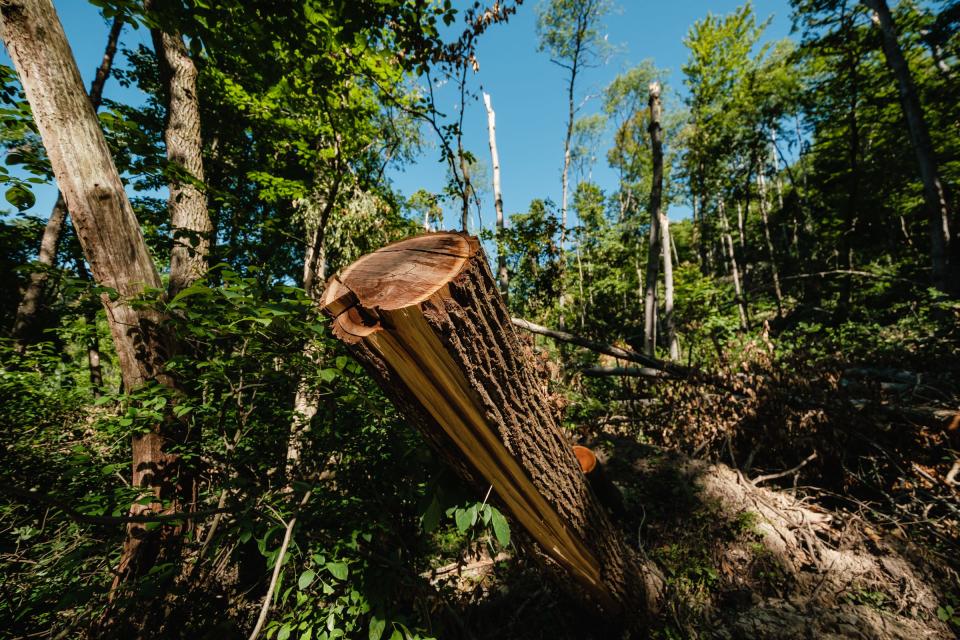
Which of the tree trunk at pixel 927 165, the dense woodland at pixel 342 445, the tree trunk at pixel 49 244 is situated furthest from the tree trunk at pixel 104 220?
the tree trunk at pixel 927 165

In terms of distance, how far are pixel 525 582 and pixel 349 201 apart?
6.62 metres

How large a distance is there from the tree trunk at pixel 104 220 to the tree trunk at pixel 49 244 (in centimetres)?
524

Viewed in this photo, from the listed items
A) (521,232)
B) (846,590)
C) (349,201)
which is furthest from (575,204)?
(846,590)

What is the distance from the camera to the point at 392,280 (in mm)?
1006

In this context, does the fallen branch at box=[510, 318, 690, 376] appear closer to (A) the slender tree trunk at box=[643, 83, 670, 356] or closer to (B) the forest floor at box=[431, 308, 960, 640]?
(B) the forest floor at box=[431, 308, 960, 640]

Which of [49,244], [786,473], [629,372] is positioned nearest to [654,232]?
[629,372]

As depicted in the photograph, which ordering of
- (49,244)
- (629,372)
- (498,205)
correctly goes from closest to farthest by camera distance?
(629,372) < (49,244) < (498,205)

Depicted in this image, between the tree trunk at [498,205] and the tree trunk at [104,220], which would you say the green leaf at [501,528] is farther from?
the tree trunk at [498,205]

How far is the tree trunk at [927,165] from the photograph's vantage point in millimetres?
5863

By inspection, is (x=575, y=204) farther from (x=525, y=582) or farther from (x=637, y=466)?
(x=525, y=582)

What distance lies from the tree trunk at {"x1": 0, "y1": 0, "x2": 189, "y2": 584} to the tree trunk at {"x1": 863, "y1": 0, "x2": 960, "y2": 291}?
1054 centimetres

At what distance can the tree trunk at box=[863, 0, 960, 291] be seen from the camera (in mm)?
5863

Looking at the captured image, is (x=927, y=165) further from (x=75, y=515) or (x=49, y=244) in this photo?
(x=49, y=244)

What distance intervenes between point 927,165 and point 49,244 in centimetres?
1739
